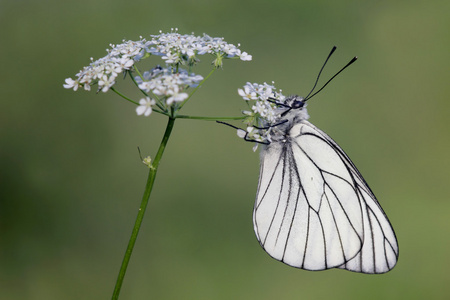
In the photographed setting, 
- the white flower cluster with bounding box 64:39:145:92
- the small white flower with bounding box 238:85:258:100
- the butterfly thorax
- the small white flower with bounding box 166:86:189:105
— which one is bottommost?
the small white flower with bounding box 166:86:189:105

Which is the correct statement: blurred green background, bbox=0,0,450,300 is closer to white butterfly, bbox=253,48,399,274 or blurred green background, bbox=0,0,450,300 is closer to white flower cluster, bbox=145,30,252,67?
white butterfly, bbox=253,48,399,274

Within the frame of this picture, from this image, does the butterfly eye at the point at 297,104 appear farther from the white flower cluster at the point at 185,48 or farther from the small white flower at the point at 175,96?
the small white flower at the point at 175,96

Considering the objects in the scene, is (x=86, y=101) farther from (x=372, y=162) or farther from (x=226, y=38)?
(x=372, y=162)

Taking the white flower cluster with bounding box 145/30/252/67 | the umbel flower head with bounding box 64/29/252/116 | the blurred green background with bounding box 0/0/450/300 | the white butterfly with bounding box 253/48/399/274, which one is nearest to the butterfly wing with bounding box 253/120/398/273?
the white butterfly with bounding box 253/48/399/274

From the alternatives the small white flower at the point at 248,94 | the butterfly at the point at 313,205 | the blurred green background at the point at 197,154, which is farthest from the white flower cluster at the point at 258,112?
the blurred green background at the point at 197,154

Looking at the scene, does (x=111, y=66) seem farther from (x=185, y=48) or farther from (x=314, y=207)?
(x=314, y=207)

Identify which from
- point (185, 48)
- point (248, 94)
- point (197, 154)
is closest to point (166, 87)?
point (185, 48)
